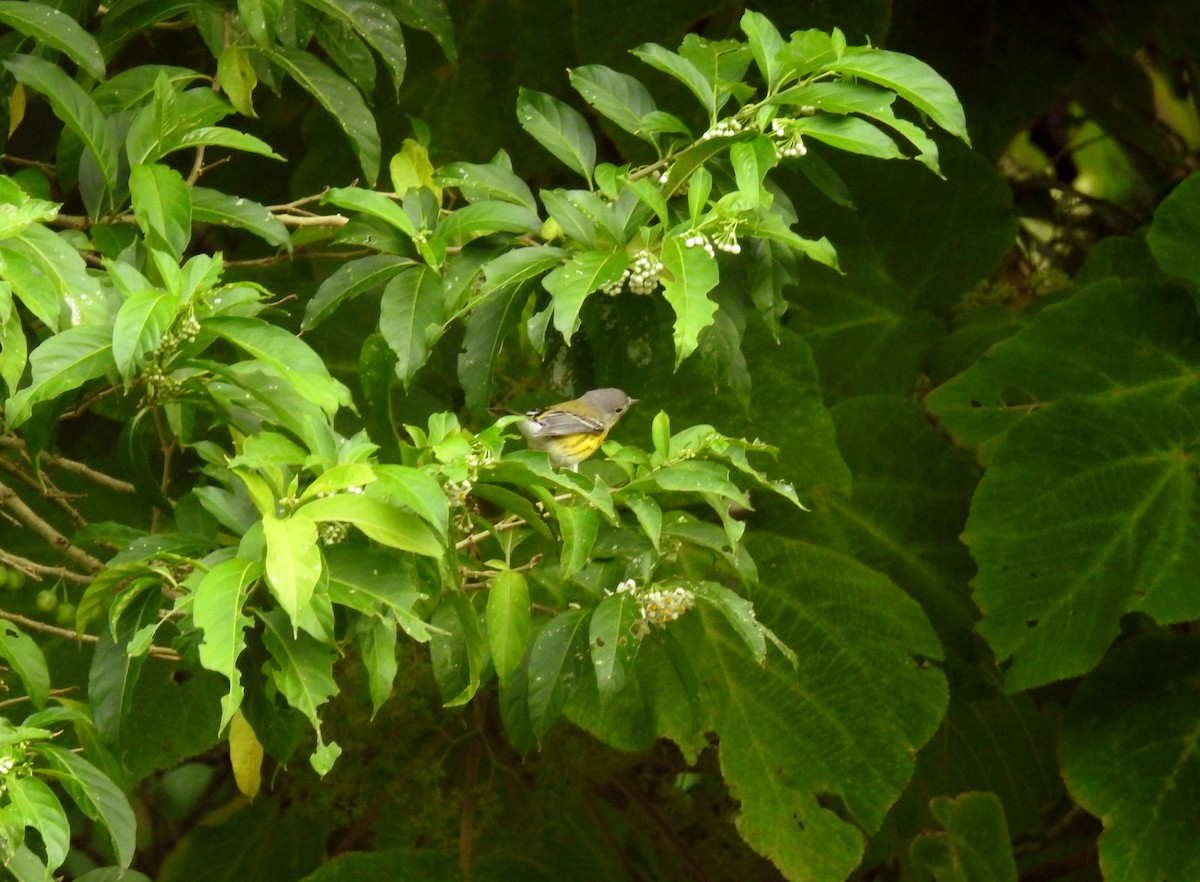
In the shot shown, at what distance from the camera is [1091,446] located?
269 centimetres

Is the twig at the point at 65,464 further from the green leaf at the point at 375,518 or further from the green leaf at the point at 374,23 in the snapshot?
the green leaf at the point at 374,23

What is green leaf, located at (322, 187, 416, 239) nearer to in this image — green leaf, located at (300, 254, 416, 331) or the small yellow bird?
green leaf, located at (300, 254, 416, 331)

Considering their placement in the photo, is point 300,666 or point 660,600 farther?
point 660,600

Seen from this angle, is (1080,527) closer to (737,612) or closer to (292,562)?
(737,612)

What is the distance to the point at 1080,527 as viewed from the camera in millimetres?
2645

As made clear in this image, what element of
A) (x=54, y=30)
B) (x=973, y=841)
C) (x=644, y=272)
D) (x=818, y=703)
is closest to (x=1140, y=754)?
(x=973, y=841)

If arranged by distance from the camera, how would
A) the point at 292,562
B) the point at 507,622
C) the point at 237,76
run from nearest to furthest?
1. the point at 292,562
2. the point at 507,622
3. the point at 237,76

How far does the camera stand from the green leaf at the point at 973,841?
8.70 ft

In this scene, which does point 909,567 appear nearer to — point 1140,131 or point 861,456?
point 861,456

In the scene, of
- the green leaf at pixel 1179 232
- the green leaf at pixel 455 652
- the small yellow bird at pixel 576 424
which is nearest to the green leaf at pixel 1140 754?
the green leaf at pixel 1179 232

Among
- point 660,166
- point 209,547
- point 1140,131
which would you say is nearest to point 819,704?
point 660,166

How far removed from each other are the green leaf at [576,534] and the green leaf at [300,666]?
0.83ft

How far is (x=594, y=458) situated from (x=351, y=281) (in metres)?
1.06

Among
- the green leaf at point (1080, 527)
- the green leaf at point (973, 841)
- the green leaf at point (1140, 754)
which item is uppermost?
the green leaf at point (1080, 527)
